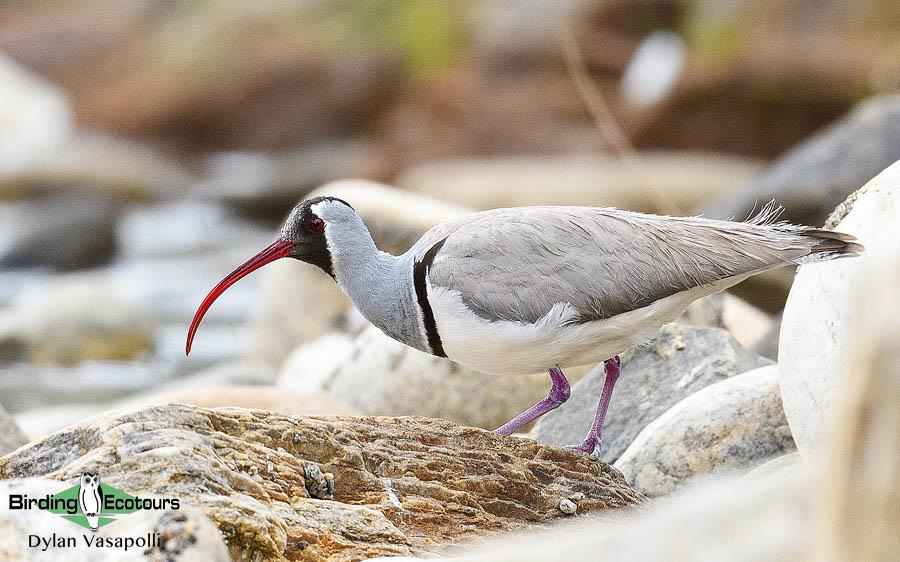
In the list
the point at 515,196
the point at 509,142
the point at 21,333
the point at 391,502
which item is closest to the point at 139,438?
the point at 391,502

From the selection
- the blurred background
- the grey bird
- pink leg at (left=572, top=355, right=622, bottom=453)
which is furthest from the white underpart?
the blurred background

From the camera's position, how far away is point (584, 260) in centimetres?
609

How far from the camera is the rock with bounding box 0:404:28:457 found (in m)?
6.96

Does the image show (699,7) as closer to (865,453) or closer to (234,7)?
(234,7)

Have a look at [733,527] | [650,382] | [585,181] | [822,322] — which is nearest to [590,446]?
[650,382]

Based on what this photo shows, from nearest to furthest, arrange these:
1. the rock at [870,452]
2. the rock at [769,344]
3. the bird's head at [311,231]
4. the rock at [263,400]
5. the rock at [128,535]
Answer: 1. the rock at [870,452]
2. the rock at [128,535]
3. the bird's head at [311,231]
4. the rock at [263,400]
5. the rock at [769,344]

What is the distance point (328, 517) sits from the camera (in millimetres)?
4750

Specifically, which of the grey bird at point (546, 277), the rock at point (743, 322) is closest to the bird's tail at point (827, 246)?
the grey bird at point (546, 277)

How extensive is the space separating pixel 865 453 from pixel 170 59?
87.5ft

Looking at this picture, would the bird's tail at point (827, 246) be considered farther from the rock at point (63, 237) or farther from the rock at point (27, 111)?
the rock at point (27, 111)

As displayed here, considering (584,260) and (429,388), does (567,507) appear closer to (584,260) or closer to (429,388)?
(584,260)

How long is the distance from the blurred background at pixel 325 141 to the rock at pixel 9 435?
3.89 ft

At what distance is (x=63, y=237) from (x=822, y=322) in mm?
16523

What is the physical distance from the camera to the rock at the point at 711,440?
620 cm
